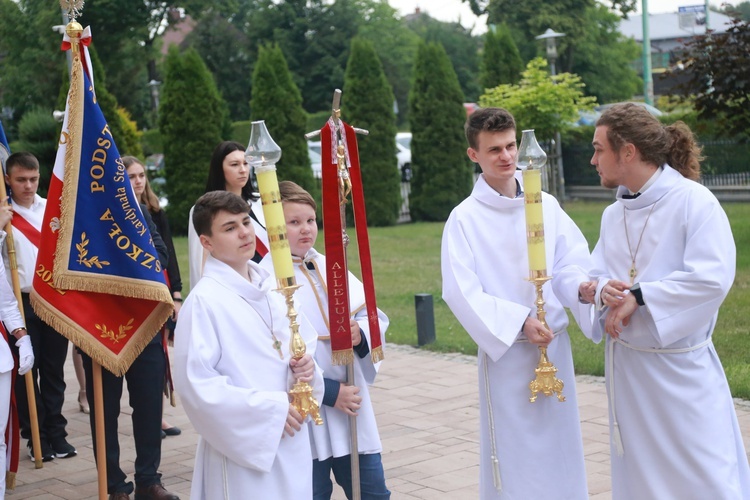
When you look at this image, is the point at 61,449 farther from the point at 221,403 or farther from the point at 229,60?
the point at 229,60

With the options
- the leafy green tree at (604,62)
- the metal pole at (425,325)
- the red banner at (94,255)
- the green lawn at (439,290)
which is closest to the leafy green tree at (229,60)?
the leafy green tree at (604,62)

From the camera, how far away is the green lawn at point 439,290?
8.17 metres

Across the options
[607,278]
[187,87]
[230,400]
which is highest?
[187,87]

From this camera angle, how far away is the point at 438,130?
2222 centimetres

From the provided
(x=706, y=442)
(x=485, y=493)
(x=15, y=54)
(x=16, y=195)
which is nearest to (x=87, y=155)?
(x=16, y=195)

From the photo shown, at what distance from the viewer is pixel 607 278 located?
431 cm

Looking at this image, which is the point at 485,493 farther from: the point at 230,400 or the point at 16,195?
the point at 16,195

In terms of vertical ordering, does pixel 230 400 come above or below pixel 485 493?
above

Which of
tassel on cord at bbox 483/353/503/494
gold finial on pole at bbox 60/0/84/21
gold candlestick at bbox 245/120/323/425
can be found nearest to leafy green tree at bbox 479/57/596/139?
gold finial on pole at bbox 60/0/84/21

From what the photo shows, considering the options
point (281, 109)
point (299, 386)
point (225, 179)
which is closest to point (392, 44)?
point (281, 109)

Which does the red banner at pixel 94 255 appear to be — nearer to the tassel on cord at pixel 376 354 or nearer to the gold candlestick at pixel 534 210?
the tassel on cord at pixel 376 354

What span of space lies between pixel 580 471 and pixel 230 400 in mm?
1680

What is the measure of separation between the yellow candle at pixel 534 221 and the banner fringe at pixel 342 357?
82 cm

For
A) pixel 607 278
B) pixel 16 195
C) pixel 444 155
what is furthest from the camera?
pixel 444 155
